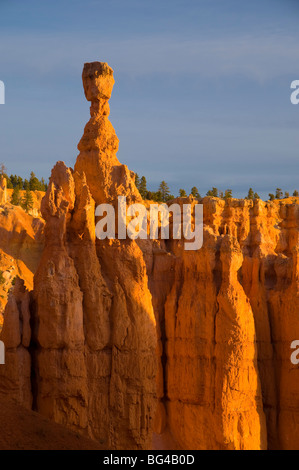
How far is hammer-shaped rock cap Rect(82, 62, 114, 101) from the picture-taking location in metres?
28.3

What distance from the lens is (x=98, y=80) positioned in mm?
28312

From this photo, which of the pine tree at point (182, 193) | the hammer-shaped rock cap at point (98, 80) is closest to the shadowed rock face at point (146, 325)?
the hammer-shaped rock cap at point (98, 80)

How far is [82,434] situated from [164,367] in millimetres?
12156

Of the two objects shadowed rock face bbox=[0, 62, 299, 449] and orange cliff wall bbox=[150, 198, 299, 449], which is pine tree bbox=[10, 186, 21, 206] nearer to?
shadowed rock face bbox=[0, 62, 299, 449]

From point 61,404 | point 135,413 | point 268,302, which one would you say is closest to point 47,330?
point 61,404

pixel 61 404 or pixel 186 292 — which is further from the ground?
pixel 186 292

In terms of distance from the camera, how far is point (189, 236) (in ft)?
121

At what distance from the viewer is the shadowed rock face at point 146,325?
2428 centimetres
